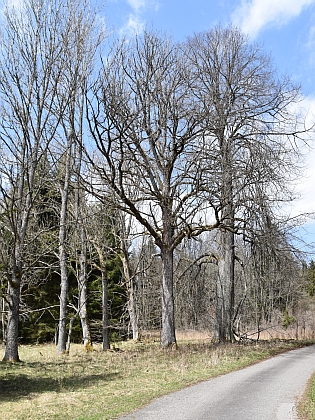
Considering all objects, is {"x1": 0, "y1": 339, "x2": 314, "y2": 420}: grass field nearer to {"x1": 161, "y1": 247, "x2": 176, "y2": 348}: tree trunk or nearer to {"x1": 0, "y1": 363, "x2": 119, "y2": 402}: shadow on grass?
{"x1": 0, "y1": 363, "x2": 119, "y2": 402}: shadow on grass

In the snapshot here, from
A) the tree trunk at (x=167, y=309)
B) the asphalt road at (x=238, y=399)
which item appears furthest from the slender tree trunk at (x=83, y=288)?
the asphalt road at (x=238, y=399)

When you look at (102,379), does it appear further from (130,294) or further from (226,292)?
(130,294)

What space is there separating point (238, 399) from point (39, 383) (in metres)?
4.64

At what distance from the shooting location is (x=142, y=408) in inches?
262

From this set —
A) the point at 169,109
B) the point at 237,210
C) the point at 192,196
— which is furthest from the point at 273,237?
the point at 169,109

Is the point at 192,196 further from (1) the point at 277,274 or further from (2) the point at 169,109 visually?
(1) the point at 277,274

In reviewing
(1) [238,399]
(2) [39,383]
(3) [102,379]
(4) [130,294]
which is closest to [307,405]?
(1) [238,399]

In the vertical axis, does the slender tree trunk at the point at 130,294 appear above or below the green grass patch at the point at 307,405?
above

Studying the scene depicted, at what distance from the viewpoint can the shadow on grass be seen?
8402 mm

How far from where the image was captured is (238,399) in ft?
23.4

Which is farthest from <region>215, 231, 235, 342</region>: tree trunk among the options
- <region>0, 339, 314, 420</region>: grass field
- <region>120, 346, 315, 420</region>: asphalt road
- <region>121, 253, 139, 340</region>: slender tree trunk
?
<region>120, 346, 315, 420</region>: asphalt road

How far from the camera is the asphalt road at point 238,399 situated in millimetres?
6133

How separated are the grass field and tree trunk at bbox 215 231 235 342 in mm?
1898

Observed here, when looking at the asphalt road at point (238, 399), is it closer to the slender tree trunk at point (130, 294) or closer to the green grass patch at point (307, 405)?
the green grass patch at point (307, 405)
